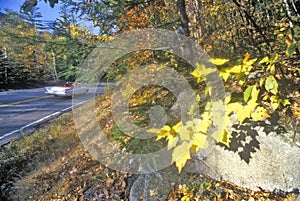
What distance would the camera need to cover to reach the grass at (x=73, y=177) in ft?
5.94

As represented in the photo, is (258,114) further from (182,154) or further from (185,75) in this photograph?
(185,75)

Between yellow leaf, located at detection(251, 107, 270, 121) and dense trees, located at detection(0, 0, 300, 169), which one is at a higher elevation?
dense trees, located at detection(0, 0, 300, 169)

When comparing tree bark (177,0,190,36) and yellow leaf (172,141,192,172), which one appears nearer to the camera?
yellow leaf (172,141,192,172)

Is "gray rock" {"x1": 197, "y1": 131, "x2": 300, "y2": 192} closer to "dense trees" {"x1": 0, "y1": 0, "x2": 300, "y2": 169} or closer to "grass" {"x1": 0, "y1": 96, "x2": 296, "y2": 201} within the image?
"grass" {"x1": 0, "y1": 96, "x2": 296, "y2": 201}

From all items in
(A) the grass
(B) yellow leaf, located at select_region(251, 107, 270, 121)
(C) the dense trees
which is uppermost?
(C) the dense trees

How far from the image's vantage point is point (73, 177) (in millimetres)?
2990

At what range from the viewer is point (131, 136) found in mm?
2758

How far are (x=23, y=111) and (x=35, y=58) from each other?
15701 millimetres

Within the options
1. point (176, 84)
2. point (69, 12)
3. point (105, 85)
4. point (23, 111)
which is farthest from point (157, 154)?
point (23, 111)

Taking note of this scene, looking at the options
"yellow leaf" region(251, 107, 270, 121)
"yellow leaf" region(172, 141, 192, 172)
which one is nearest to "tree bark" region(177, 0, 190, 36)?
"yellow leaf" region(251, 107, 270, 121)

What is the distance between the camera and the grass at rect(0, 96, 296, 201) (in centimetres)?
181

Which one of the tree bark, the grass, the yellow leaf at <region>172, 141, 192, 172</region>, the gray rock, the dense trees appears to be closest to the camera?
the yellow leaf at <region>172, 141, 192, 172</region>

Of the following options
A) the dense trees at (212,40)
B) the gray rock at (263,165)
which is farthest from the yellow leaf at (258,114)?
the gray rock at (263,165)

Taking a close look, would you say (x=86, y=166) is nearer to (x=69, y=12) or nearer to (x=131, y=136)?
(x=131, y=136)
